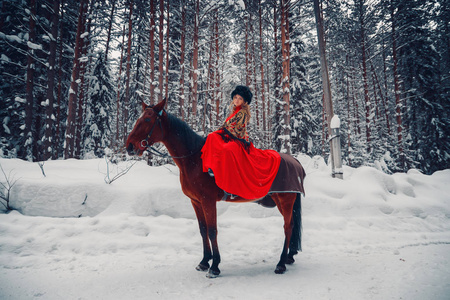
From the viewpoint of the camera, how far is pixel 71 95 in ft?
32.0

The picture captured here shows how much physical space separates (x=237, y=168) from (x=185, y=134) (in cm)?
96

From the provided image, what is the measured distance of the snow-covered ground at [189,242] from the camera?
8.20 feet

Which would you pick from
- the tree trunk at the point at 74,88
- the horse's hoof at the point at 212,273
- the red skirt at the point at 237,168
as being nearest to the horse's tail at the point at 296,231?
the red skirt at the point at 237,168

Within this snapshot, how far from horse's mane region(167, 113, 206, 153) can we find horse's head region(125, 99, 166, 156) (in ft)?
0.63

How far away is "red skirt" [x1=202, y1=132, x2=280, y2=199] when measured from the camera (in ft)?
9.88

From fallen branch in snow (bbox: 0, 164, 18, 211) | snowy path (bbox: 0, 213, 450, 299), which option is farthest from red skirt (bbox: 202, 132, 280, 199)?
fallen branch in snow (bbox: 0, 164, 18, 211)

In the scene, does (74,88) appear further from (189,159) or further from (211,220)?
(211,220)

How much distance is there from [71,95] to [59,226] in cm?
811

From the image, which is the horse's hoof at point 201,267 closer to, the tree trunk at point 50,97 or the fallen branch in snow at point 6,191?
the fallen branch in snow at point 6,191

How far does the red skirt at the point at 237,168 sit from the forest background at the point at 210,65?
5556 mm

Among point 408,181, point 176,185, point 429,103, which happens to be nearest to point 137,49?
point 176,185

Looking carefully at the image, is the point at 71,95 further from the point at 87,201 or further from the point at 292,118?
the point at 292,118

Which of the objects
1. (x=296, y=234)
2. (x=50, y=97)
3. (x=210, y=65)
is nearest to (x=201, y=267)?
(x=296, y=234)

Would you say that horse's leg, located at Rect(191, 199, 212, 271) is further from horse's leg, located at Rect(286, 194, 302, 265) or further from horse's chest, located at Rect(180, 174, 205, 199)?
horse's leg, located at Rect(286, 194, 302, 265)
